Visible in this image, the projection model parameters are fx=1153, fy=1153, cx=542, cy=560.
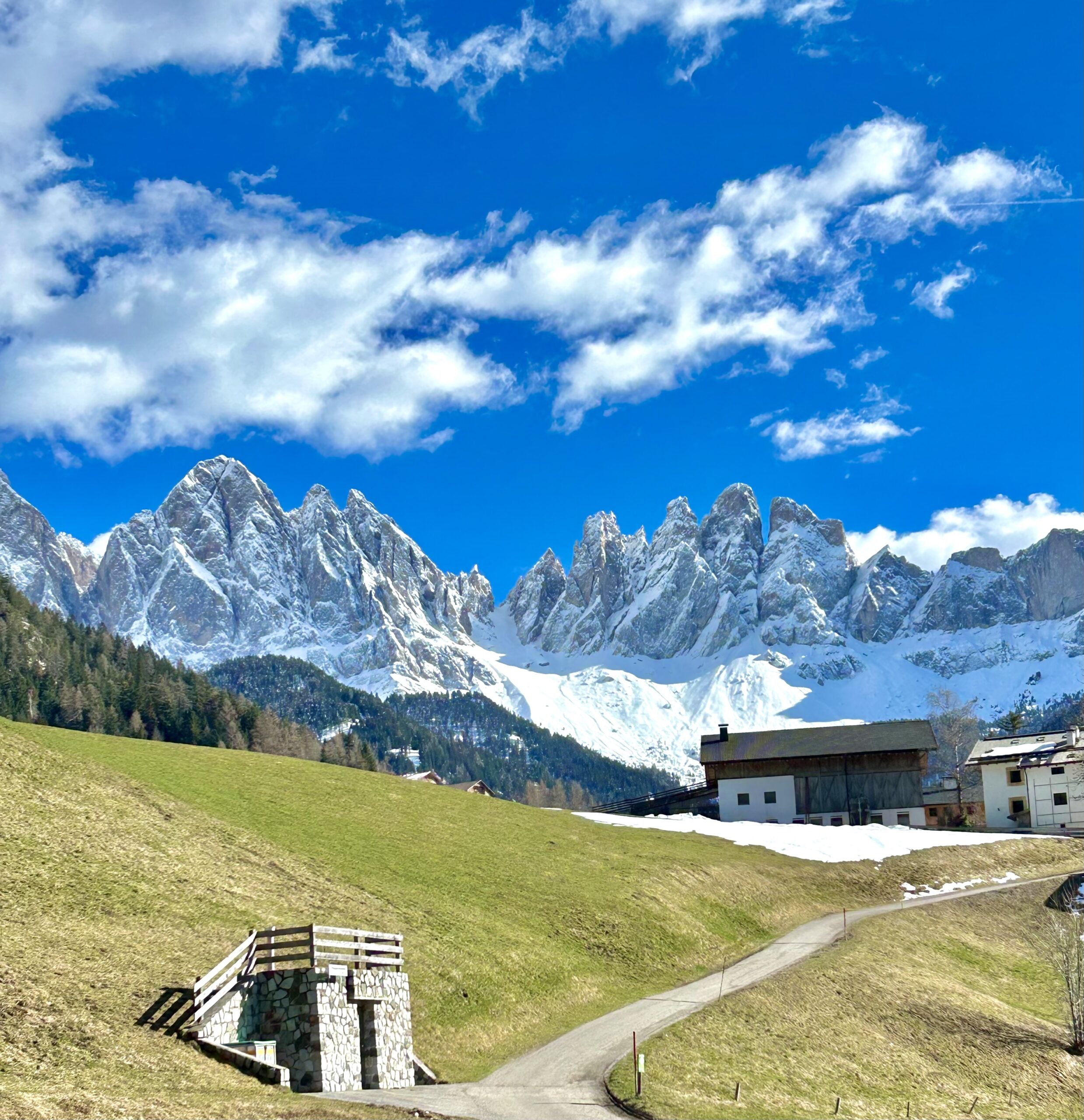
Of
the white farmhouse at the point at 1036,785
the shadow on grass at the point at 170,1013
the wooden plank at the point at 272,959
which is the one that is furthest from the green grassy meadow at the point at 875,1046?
the white farmhouse at the point at 1036,785

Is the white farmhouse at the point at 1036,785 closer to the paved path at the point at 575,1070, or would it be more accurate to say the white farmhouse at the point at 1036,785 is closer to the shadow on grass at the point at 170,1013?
the paved path at the point at 575,1070

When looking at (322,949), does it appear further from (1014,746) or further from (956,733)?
(956,733)

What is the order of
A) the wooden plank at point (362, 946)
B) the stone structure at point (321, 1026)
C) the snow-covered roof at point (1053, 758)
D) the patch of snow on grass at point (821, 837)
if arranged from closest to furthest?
the stone structure at point (321, 1026)
the wooden plank at point (362, 946)
the patch of snow on grass at point (821, 837)
the snow-covered roof at point (1053, 758)

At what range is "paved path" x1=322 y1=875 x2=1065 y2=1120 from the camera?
29172mm

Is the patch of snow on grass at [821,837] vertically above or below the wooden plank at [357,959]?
below

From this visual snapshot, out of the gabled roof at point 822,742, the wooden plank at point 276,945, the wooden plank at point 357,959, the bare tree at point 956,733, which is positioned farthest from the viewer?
the bare tree at point 956,733

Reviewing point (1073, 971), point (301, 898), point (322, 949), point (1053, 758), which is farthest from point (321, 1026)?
point (1053, 758)

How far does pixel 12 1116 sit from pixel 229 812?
105ft

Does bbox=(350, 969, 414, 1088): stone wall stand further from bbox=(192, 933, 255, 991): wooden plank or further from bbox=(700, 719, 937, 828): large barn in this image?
bbox=(700, 719, 937, 828): large barn

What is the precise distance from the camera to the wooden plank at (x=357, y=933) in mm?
31828

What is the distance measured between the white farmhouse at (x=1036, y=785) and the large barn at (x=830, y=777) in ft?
19.2

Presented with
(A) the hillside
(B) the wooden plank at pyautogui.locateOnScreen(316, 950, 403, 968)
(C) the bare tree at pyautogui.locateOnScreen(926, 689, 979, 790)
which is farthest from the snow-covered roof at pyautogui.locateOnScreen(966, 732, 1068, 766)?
(B) the wooden plank at pyautogui.locateOnScreen(316, 950, 403, 968)

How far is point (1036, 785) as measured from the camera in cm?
9838

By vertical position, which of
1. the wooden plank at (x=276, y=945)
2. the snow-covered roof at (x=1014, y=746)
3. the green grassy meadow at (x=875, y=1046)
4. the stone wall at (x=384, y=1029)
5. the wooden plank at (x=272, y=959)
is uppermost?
the snow-covered roof at (x=1014, y=746)
